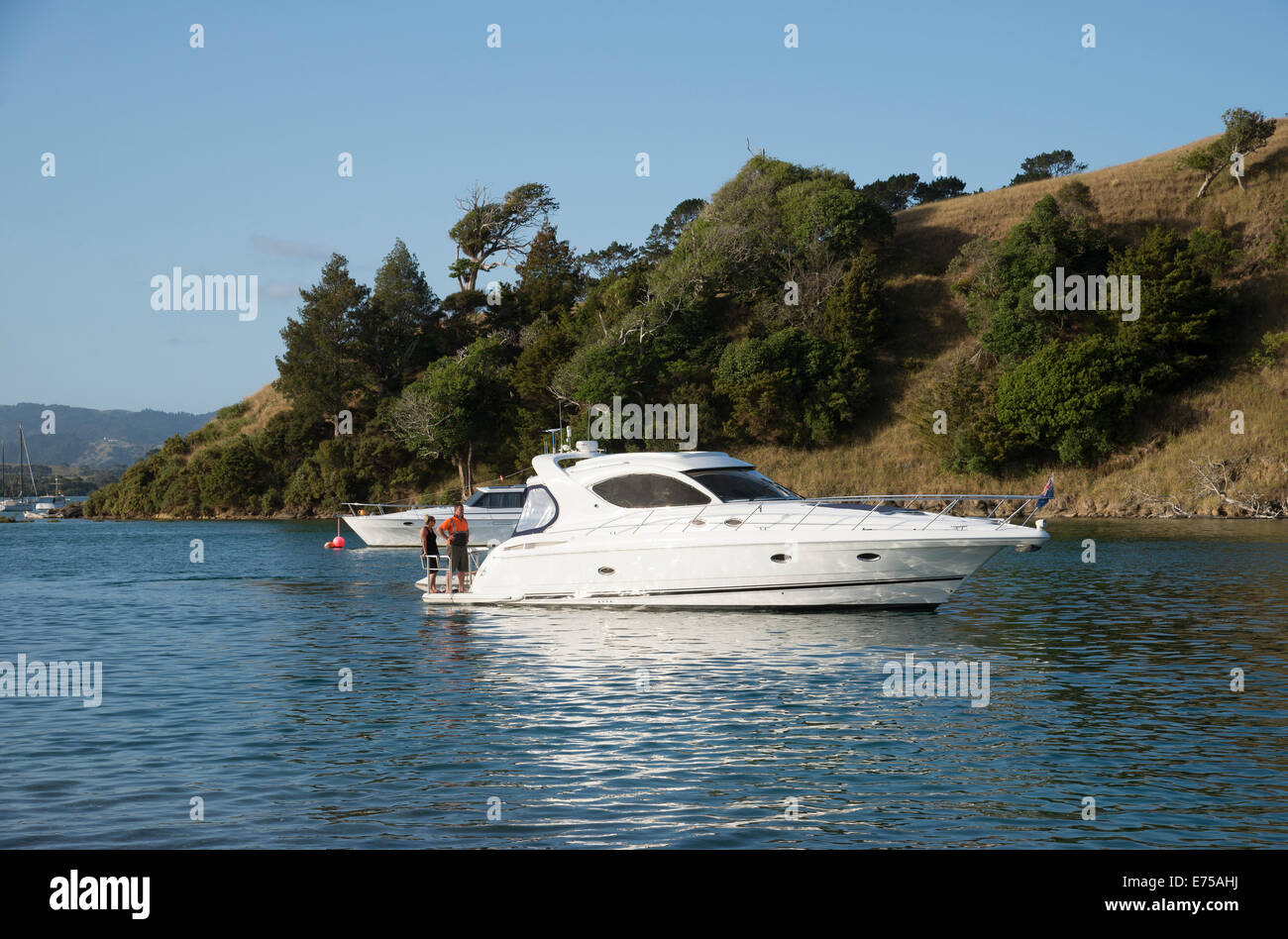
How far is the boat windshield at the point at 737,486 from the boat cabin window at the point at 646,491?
1.24 feet

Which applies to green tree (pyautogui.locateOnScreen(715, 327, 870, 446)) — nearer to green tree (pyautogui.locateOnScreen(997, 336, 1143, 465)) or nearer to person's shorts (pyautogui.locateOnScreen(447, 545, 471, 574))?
green tree (pyautogui.locateOnScreen(997, 336, 1143, 465))

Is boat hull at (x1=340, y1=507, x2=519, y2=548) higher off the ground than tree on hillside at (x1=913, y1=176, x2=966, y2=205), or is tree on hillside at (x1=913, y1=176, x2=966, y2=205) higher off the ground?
tree on hillside at (x1=913, y1=176, x2=966, y2=205)

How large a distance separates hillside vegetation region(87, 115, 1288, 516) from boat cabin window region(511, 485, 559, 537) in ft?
140

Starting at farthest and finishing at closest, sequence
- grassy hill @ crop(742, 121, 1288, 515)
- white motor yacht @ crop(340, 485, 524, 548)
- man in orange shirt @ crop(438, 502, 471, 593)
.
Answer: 1. grassy hill @ crop(742, 121, 1288, 515)
2. white motor yacht @ crop(340, 485, 524, 548)
3. man in orange shirt @ crop(438, 502, 471, 593)

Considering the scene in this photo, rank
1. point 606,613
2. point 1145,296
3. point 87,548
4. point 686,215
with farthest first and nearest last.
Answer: point 686,215 → point 1145,296 → point 87,548 → point 606,613

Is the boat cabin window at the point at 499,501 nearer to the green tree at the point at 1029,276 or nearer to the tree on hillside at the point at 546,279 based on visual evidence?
the green tree at the point at 1029,276

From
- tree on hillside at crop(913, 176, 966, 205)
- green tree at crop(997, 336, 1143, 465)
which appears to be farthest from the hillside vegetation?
tree on hillside at crop(913, 176, 966, 205)

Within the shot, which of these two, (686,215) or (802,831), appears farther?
(686,215)

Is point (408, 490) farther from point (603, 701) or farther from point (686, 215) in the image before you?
point (603, 701)

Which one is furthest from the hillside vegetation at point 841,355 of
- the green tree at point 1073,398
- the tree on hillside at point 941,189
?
the tree on hillside at point 941,189

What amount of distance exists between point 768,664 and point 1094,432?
167 feet

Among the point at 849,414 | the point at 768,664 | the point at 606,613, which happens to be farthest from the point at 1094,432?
the point at 768,664

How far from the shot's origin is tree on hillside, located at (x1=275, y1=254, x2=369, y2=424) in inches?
3467

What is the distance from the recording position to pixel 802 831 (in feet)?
A: 28.1
